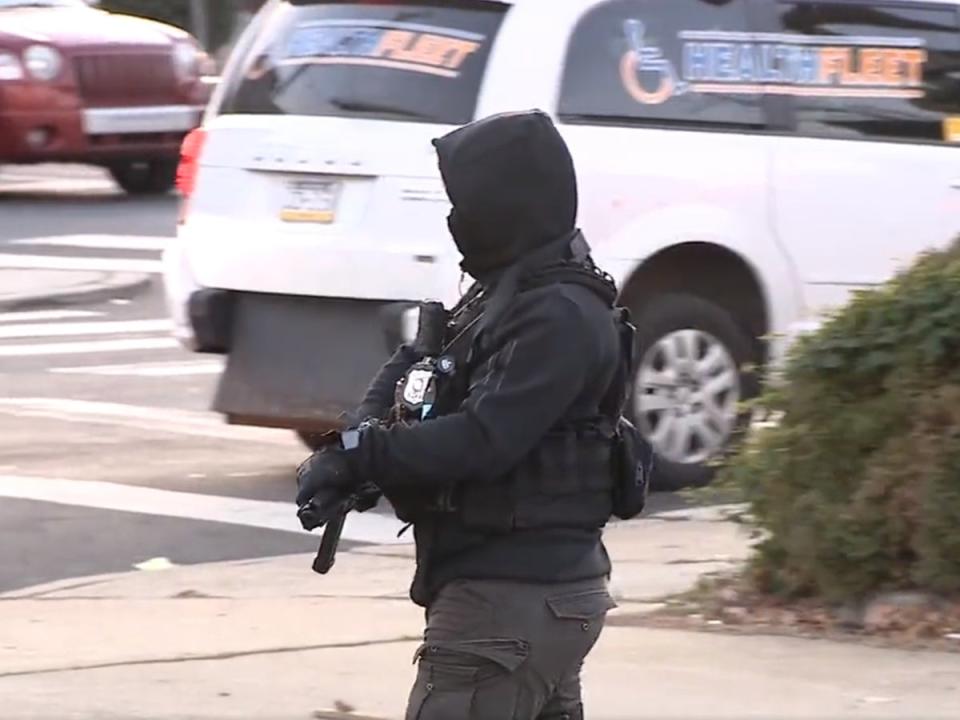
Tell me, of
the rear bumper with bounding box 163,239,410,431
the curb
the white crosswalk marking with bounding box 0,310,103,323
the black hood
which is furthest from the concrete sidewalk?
the curb

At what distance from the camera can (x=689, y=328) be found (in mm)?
8719

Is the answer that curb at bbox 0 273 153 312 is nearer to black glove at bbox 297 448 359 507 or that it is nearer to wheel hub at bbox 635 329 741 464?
wheel hub at bbox 635 329 741 464

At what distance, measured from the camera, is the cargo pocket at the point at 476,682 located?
3.85 meters

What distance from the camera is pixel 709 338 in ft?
28.7

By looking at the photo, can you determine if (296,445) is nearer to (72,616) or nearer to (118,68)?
(72,616)

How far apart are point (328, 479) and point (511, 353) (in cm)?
37

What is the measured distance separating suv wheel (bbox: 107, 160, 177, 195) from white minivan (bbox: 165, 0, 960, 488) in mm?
10465

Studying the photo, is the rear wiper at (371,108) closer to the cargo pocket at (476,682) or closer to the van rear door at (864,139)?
the van rear door at (864,139)

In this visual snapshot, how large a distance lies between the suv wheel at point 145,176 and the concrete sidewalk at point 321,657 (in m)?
12.1

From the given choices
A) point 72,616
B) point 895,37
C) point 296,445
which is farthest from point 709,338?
point 72,616

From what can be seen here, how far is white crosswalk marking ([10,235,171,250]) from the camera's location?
651 inches

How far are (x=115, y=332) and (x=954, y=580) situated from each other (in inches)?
308

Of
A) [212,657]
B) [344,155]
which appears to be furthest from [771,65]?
[212,657]

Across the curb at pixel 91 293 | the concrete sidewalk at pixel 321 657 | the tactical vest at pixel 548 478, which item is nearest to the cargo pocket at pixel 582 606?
the tactical vest at pixel 548 478
